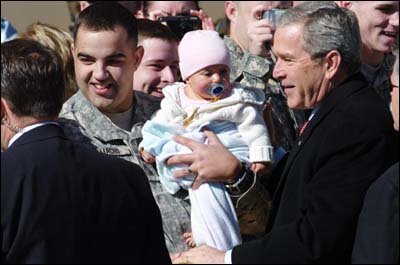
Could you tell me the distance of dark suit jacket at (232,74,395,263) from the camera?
429cm

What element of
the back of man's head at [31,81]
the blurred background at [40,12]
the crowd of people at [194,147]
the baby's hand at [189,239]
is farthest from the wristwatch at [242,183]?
the blurred background at [40,12]

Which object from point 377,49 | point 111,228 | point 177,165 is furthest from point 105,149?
point 377,49

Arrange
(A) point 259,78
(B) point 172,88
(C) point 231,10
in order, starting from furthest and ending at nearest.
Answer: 1. (C) point 231,10
2. (A) point 259,78
3. (B) point 172,88

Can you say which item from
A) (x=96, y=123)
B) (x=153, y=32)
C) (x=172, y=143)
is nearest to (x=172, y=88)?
(x=172, y=143)

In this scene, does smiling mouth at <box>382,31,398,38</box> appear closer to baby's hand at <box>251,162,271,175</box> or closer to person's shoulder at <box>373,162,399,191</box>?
baby's hand at <box>251,162,271,175</box>

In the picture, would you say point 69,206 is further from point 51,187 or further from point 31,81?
point 31,81

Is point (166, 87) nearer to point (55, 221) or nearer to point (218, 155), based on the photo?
point (218, 155)

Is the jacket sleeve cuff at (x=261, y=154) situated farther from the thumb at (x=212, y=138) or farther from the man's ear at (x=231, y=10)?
the man's ear at (x=231, y=10)

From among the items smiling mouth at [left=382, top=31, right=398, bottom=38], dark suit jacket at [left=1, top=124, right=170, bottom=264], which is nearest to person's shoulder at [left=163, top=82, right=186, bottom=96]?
dark suit jacket at [left=1, top=124, right=170, bottom=264]

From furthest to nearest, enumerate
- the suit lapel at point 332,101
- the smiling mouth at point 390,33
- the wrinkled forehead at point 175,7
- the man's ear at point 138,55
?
the wrinkled forehead at point 175,7 < the smiling mouth at point 390,33 < the man's ear at point 138,55 < the suit lapel at point 332,101

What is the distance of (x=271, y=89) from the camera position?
18.7 ft

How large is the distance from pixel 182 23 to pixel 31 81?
8.27 ft

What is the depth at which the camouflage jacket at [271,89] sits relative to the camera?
5.53 meters

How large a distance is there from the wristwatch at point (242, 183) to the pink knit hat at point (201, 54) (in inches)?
18.6
